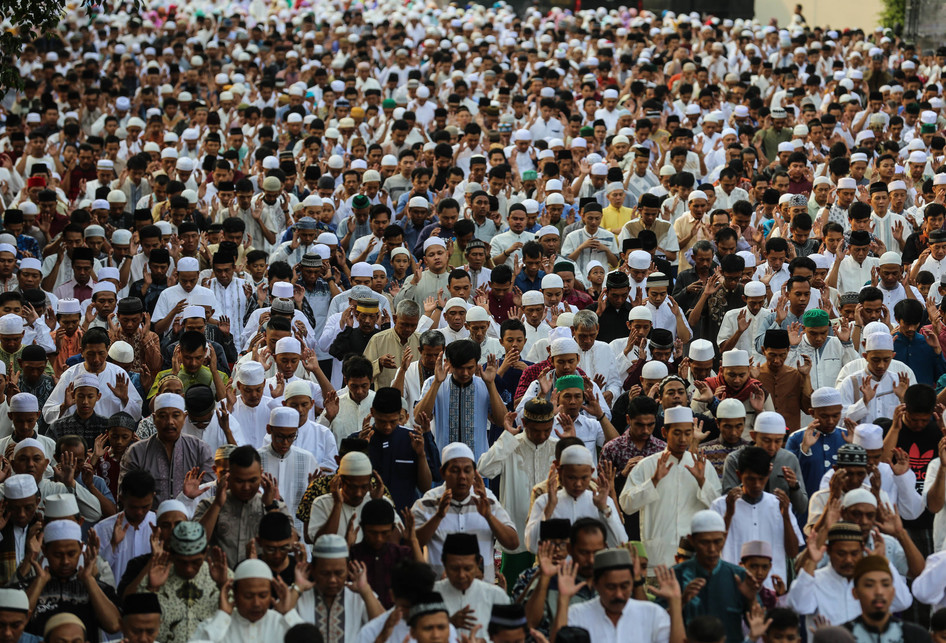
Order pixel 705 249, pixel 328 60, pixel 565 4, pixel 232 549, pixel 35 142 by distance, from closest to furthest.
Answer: pixel 232 549 → pixel 705 249 → pixel 35 142 → pixel 328 60 → pixel 565 4

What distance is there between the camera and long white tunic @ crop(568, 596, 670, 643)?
7215mm

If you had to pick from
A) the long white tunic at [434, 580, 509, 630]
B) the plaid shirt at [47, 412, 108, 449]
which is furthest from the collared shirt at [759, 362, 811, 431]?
the plaid shirt at [47, 412, 108, 449]

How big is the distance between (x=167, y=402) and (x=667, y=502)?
128 inches

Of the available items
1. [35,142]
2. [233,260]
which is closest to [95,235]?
[233,260]

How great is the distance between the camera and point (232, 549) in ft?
27.2

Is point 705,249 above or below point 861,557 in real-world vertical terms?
above

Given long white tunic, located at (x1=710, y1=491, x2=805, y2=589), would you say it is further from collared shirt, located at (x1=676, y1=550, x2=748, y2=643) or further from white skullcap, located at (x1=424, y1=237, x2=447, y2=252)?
white skullcap, located at (x1=424, y1=237, x2=447, y2=252)

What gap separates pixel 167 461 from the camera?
9109 mm

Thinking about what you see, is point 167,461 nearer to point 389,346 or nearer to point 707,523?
point 389,346

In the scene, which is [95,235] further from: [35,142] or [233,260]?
[35,142]

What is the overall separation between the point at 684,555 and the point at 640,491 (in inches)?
32.0

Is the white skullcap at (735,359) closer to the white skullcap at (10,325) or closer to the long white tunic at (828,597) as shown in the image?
the long white tunic at (828,597)

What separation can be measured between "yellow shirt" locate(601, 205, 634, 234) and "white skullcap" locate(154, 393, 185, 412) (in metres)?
6.54

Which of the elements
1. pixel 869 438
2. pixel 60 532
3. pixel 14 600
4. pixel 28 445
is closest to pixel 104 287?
pixel 28 445
